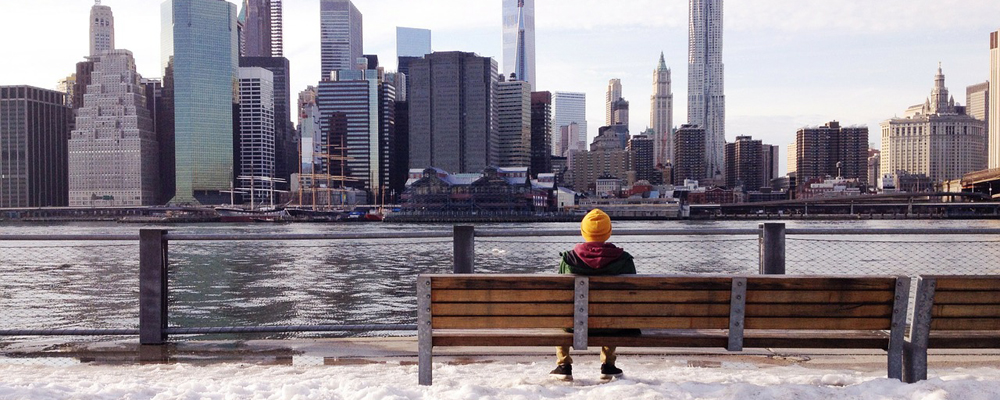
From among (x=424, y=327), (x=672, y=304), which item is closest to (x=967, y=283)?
(x=672, y=304)

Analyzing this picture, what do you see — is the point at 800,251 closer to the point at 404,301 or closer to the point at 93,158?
the point at 404,301

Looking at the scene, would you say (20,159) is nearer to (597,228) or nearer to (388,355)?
(388,355)

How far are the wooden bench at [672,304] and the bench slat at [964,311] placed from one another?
0.21 metres

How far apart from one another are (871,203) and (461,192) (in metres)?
77.2

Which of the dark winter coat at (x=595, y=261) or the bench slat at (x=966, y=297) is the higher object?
the dark winter coat at (x=595, y=261)

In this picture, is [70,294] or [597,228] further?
[70,294]

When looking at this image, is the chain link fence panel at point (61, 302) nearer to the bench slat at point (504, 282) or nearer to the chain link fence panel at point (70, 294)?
the chain link fence panel at point (70, 294)

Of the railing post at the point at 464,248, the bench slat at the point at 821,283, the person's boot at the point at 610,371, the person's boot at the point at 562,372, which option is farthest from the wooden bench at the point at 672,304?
the railing post at the point at 464,248

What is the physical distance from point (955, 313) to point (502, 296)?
2.64m

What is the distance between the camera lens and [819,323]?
4770 mm

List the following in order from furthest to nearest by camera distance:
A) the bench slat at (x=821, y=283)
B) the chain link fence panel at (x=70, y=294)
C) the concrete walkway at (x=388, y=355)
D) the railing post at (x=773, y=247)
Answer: the chain link fence panel at (x=70, y=294)
the railing post at (x=773, y=247)
the concrete walkway at (x=388, y=355)
the bench slat at (x=821, y=283)

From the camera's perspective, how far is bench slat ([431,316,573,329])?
4797 mm

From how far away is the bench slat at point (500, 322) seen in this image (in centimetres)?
480

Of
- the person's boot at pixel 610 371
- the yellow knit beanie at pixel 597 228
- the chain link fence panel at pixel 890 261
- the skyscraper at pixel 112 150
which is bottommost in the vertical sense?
the chain link fence panel at pixel 890 261
